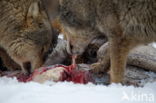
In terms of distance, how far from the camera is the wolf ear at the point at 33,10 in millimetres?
5279

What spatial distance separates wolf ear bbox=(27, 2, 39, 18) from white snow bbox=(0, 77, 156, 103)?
4.94 ft

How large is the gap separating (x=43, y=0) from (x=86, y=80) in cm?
145

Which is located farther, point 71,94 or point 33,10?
point 33,10

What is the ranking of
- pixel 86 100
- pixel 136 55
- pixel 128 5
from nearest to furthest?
pixel 86 100 < pixel 128 5 < pixel 136 55

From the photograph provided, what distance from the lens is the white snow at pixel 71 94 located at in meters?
3.45

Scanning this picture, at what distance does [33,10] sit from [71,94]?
206 centimetres

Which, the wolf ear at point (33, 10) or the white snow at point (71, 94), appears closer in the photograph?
the white snow at point (71, 94)

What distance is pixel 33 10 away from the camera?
209 inches

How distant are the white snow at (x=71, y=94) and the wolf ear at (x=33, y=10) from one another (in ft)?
4.94

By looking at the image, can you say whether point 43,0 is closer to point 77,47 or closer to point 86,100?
point 77,47

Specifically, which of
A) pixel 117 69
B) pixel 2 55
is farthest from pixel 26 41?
pixel 117 69

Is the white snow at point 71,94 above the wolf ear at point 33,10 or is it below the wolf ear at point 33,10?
below

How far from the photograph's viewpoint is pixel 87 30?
506cm

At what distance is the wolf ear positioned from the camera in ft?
17.3
